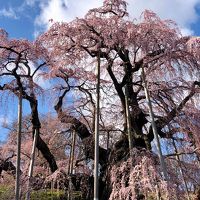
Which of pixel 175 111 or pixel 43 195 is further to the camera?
pixel 43 195

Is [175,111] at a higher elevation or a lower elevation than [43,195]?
higher

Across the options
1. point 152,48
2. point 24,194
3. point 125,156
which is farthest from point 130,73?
point 24,194

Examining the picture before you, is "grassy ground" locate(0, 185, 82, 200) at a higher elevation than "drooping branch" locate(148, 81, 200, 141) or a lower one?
lower

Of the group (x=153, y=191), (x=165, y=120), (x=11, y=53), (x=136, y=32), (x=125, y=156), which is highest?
(x=136, y=32)

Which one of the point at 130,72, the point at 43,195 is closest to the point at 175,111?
the point at 130,72

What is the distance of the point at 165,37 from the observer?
8359mm

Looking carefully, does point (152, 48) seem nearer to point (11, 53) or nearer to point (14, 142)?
point (11, 53)

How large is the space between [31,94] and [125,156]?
275 centimetres

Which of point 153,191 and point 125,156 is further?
point 125,156

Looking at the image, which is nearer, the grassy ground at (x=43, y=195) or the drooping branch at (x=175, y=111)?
the drooping branch at (x=175, y=111)

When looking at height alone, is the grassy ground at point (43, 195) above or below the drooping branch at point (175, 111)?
below

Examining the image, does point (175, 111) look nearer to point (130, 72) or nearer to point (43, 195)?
point (130, 72)

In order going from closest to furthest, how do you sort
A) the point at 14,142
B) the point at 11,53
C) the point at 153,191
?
the point at 153,191
the point at 11,53
the point at 14,142

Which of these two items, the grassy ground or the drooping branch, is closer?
the drooping branch
